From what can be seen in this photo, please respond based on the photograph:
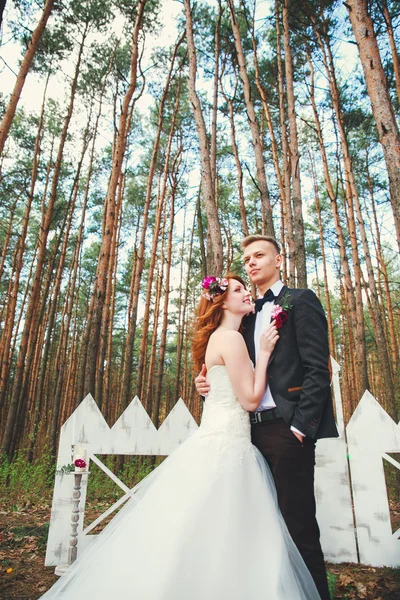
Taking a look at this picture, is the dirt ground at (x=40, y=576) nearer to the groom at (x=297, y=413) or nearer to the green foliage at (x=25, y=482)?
the groom at (x=297, y=413)

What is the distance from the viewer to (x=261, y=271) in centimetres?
221

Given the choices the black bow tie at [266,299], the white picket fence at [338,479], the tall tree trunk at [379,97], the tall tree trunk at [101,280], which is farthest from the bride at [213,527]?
the tall tree trunk at [101,280]

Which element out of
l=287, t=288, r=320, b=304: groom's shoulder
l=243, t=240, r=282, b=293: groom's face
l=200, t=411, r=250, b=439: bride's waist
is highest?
l=243, t=240, r=282, b=293: groom's face

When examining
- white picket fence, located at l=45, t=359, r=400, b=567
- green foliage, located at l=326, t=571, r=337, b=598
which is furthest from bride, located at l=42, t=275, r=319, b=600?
white picket fence, located at l=45, t=359, r=400, b=567

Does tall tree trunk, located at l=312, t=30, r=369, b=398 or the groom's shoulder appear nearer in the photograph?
the groom's shoulder

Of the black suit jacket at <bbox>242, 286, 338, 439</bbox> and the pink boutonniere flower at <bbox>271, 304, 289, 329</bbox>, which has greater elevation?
the pink boutonniere flower at <bbox>271, 304, 289, 329</bbox>

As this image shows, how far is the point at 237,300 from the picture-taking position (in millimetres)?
2254

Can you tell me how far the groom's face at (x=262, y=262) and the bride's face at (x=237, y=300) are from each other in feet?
0.36

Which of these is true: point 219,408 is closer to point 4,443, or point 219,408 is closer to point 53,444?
point 4,443

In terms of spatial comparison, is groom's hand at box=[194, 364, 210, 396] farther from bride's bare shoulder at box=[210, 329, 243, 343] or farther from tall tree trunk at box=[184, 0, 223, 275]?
tall tree trunk at box=[184, 0, 223, 275]

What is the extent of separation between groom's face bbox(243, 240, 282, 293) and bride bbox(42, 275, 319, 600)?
406 mm

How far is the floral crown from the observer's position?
226 cm

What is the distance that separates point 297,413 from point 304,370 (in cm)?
25

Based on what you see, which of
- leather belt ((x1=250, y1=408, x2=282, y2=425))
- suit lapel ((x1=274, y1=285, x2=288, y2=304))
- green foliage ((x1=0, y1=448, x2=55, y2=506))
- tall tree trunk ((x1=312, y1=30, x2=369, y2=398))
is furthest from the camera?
tall tree trunk ((x1=312, y1=30, x2=369, y2=398))
